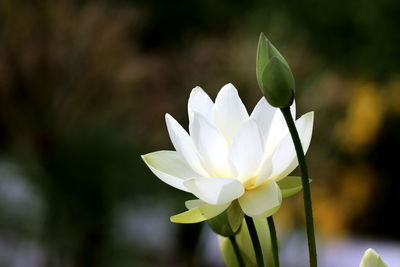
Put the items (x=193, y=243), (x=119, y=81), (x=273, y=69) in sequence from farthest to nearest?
(x=193, y=243) → (x=119, y=81) → (x=273, y=69)

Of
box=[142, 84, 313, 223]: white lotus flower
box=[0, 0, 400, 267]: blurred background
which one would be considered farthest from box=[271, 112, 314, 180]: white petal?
box=[0, 0, 400, 267]: blurred background

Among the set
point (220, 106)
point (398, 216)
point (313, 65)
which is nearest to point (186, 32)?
point (313, 65)

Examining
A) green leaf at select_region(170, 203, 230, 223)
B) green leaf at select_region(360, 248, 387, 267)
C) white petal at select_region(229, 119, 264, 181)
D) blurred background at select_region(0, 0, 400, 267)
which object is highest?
blurred background at select_region(0, 0, 400, 267)

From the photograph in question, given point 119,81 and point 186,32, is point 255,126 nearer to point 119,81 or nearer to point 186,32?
point 119,81

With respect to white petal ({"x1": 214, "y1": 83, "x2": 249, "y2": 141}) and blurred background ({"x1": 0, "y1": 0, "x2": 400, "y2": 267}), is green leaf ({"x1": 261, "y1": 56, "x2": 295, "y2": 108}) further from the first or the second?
blurred background ({"x1": 0, "y1": 0, "x2": 400, "y2": 267})

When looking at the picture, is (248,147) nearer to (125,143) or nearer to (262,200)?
(262,200)

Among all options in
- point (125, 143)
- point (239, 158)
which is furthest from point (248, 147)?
point (125, 143)
